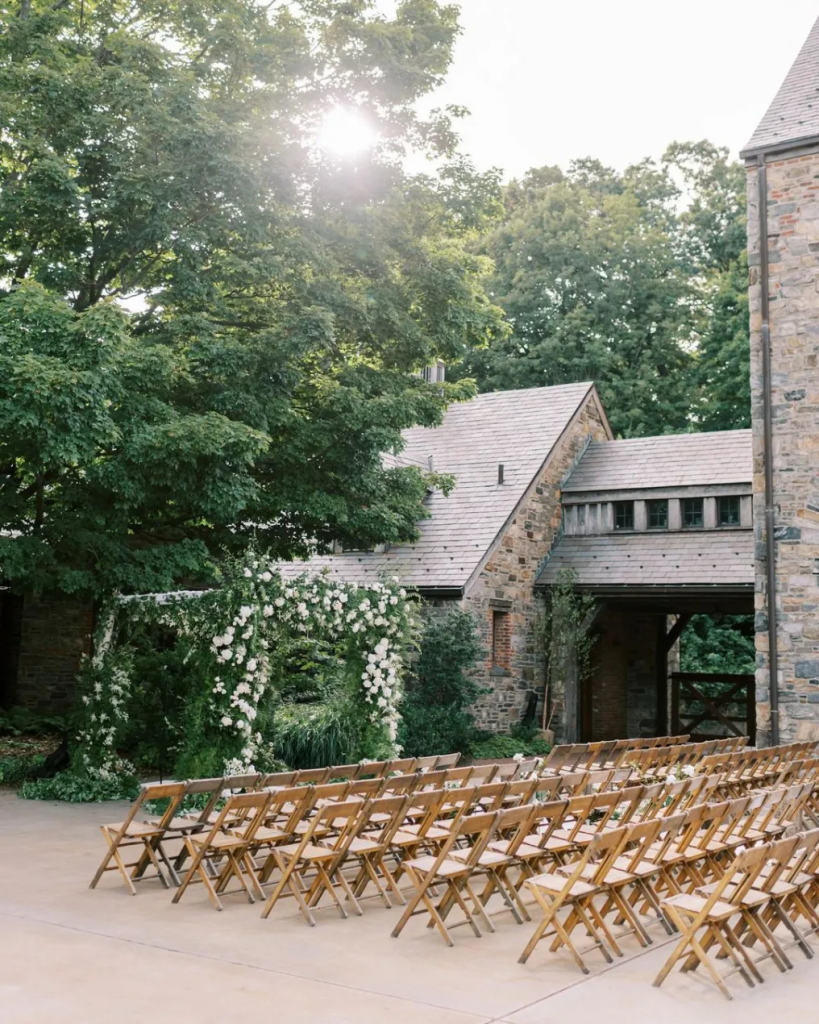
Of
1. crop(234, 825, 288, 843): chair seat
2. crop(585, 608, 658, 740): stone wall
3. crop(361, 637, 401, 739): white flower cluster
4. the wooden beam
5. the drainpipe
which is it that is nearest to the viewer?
crop(234, 825, 288, 843): chair seat

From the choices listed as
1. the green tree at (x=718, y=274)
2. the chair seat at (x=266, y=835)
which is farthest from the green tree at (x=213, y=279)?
the green tree at (x=718, y=274)

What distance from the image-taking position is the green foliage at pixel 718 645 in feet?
88.6

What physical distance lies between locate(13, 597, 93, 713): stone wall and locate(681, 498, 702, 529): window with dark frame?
10.9 metres

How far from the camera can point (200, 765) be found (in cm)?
1146

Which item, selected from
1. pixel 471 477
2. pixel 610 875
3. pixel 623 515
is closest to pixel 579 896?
pixel 610 875

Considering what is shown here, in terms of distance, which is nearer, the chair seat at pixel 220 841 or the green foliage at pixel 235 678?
the chair seat at pixel 220 841

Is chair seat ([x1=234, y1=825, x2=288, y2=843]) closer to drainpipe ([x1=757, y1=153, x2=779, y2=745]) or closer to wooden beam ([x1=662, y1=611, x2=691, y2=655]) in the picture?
drainpipe ([x1=757, y1=153, x2=779, y2=745])

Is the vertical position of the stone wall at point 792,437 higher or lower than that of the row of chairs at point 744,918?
higher

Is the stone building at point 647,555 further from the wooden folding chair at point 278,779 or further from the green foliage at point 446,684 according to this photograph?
the wooden folding chair at point 278,779

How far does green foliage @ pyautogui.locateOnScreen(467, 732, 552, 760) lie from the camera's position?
17.0 metres

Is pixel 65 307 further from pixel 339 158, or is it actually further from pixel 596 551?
pixel 596 551

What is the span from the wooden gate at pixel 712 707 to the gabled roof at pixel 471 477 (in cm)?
574

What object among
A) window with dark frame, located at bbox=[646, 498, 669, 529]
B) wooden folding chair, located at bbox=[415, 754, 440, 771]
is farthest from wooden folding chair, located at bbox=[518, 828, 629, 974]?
window with dark frame, located at bbox=[646, 498, 669, 529]

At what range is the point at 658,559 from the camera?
1878 centimetres
